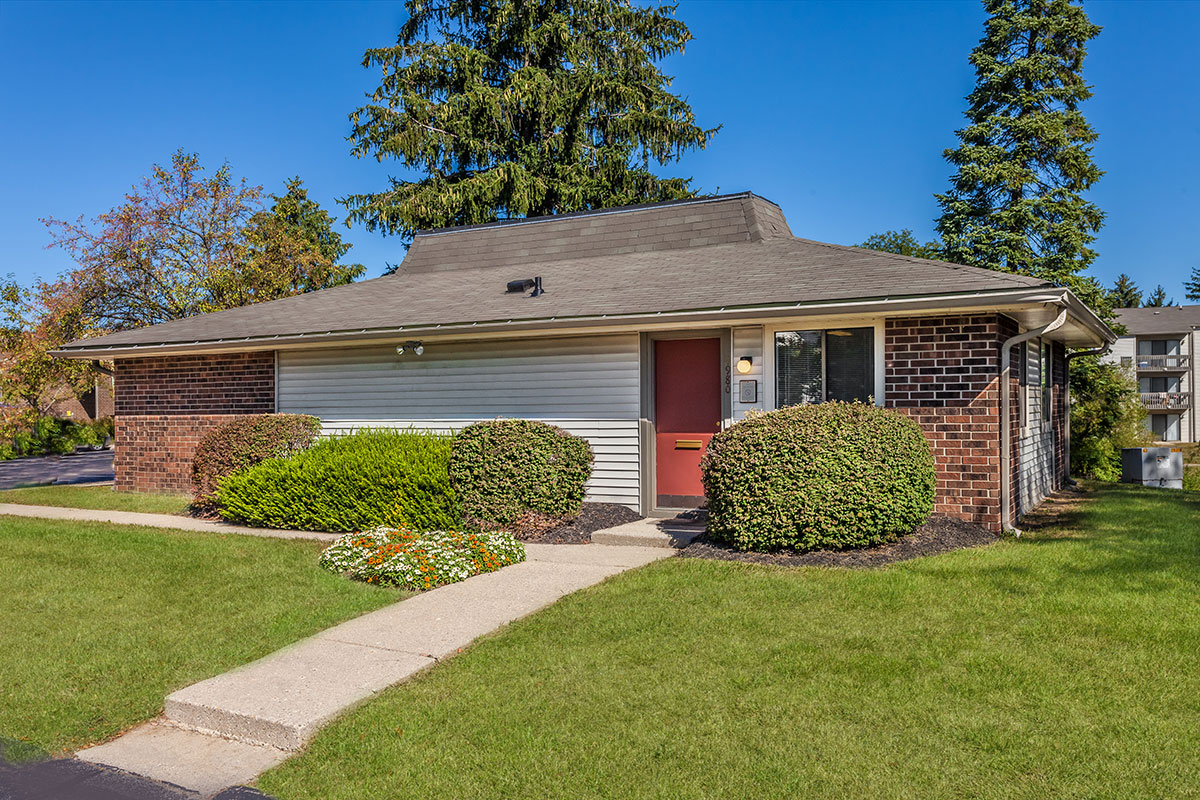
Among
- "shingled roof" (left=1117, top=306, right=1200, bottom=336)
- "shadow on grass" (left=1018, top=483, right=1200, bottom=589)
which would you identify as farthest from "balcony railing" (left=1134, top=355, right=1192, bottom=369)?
"shadow on grass" (left=1018, top=483, right=1200, bottom=589)

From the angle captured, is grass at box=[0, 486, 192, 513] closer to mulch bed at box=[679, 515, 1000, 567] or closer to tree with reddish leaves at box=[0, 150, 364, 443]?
tree with reddish leaves at box=[0, 150, 364, 443]

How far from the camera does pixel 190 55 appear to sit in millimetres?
16297

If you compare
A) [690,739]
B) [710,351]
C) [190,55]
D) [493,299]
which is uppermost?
[190,55]

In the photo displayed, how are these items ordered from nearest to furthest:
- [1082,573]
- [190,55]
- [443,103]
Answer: [1082,573]
[190,55]
[443,103]

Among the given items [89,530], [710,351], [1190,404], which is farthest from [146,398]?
[1190,404]

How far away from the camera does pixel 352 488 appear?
33.3ft

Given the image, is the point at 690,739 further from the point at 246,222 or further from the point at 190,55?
the point at 246,222

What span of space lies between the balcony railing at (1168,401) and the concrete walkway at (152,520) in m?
49.4

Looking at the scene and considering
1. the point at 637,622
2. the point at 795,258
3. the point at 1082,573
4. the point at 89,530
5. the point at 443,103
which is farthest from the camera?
the point at 443,103

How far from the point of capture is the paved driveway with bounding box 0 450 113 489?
19.8 m

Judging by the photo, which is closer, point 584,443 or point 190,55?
point 584,443

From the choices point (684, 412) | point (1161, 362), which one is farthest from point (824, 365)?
point (1161, 362)

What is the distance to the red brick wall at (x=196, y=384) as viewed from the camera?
13.5 meters

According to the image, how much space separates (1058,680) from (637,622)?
257 centimetres
